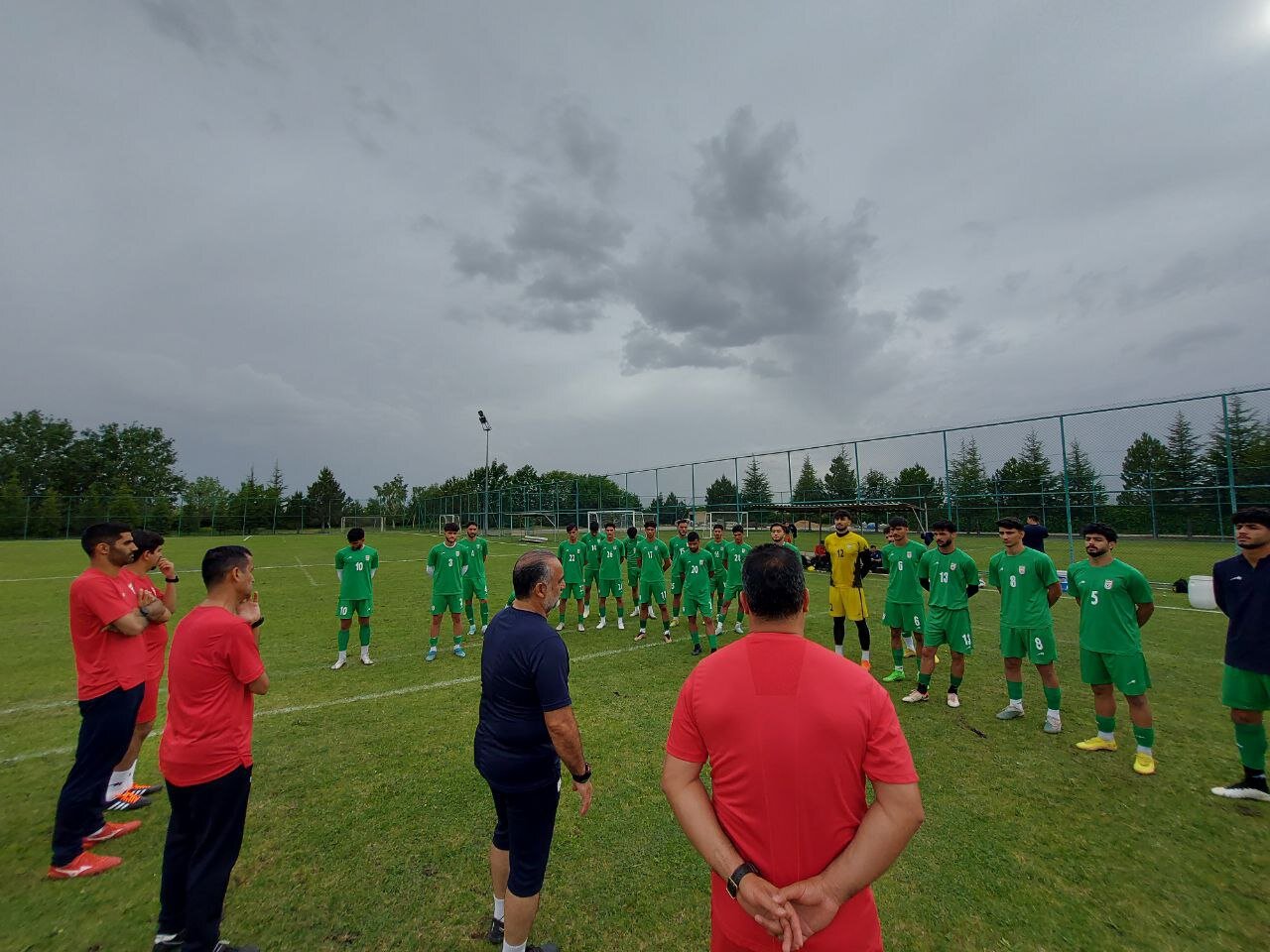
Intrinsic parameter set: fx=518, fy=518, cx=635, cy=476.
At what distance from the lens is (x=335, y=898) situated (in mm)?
3225

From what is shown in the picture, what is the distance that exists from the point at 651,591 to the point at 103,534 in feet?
27.6

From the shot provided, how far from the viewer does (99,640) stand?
3729 mm

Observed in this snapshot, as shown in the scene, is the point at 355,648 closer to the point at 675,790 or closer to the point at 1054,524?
the point at 675,790

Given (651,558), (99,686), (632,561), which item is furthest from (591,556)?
(99,686)

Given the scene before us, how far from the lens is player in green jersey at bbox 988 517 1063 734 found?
566 cm

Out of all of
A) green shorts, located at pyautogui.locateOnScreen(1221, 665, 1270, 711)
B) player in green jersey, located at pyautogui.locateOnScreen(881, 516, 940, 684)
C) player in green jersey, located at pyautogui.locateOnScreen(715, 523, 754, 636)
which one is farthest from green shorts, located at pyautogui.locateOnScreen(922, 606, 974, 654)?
player in green jersey, located at pyautogui.locateOnScreen(715, 523, 754, 636)

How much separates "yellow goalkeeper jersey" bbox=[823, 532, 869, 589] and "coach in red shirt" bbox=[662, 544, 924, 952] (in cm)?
660

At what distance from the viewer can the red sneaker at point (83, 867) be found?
3.36 m

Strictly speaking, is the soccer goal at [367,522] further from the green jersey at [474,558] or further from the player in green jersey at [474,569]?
the green jersey at [474,558]

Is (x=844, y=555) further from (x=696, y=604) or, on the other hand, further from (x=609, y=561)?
(x=609, y=561)

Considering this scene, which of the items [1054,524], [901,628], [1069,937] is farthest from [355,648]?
[1054,524]

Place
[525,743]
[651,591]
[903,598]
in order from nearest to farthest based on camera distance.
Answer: [525,743]
[903,598]
[651,591]

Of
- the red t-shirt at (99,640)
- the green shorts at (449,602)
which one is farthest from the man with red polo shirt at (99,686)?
the green shorts at (449,602)

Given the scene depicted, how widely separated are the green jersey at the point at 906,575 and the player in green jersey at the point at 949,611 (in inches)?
27.5
